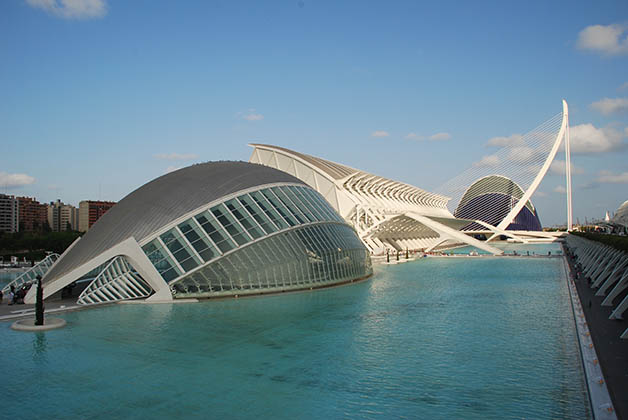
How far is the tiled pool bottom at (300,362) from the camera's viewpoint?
9.77 m

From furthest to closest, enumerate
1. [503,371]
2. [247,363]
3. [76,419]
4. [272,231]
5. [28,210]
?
[28,210]
[272,231]
[247,363]
[503,371]
[76,419]

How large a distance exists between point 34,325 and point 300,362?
33.3 ft

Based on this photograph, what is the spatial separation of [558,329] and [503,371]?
243 inches

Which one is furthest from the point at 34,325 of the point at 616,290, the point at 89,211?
the point at 89,211

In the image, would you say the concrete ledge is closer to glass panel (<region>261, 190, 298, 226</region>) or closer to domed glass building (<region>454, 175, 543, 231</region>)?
glass panel (<region>261, 190, 298, 226</region>)

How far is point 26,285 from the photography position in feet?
88.6

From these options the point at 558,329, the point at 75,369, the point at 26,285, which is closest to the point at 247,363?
the point at 75,369

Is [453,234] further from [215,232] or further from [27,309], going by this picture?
[27,309]

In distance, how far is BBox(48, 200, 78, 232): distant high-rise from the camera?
563ft

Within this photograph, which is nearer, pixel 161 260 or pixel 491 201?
pixel 161 260

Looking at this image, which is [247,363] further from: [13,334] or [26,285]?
[26,285]

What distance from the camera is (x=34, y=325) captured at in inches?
673

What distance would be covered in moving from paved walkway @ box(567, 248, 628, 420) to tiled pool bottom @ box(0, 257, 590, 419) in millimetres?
599

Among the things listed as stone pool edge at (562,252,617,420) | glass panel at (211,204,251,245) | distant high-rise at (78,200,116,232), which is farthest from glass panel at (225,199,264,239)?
distant high-rise at (78,200,116,232)
